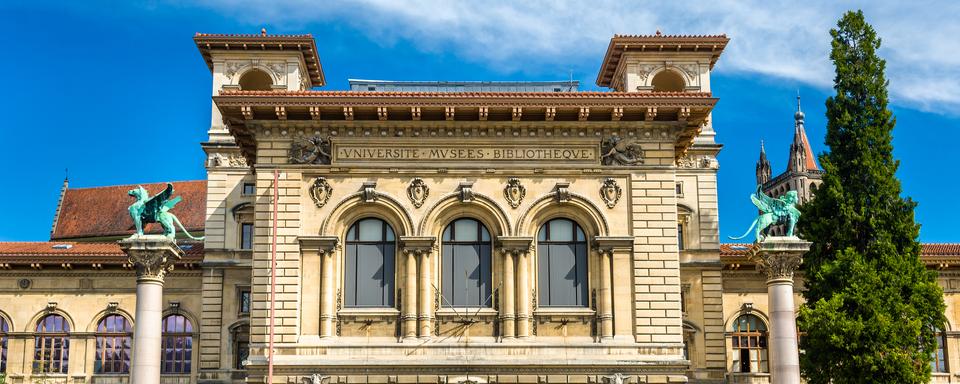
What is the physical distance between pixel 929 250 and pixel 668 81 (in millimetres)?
13594

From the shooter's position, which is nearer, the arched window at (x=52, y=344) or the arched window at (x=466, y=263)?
the arched window at (x=466, y=263)

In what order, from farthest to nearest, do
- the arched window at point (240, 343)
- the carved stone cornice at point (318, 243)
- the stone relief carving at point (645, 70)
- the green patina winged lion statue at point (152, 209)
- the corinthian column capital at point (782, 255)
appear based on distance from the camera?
1. the stone relief carving at point (645, 70)
2. the arched window at point (240, 343)
3. the corinthian column capital at point (782, 255)
4. the green patina winged lion statue at point (152, 209)
5. the carved stone cornice at point (318, 243)

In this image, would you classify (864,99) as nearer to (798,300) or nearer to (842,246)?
(842,246)

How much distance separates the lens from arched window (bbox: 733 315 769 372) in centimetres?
4981

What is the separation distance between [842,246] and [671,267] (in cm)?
1089

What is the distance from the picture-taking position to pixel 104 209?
80.9 m

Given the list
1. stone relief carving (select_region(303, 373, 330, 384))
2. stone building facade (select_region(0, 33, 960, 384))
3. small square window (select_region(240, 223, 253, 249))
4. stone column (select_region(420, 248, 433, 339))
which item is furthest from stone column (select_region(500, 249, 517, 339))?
small square window (select_region(240, 223, 253, 249))

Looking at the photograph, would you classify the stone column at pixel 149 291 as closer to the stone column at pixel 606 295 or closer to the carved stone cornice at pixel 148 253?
the carved stone cornice at pixel 148 253

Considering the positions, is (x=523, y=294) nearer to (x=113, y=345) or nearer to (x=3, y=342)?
(x=113, y=345)

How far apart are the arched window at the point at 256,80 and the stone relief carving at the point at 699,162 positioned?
19060 mm

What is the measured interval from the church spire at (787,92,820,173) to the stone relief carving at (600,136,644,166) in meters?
107

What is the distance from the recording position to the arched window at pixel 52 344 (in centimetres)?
4894

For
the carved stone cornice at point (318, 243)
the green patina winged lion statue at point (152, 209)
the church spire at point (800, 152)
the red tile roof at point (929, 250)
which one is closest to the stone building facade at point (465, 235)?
the carved stone cornice at point (318, 243)

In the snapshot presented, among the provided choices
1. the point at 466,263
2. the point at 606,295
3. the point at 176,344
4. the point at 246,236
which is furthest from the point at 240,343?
the point at 606,295
